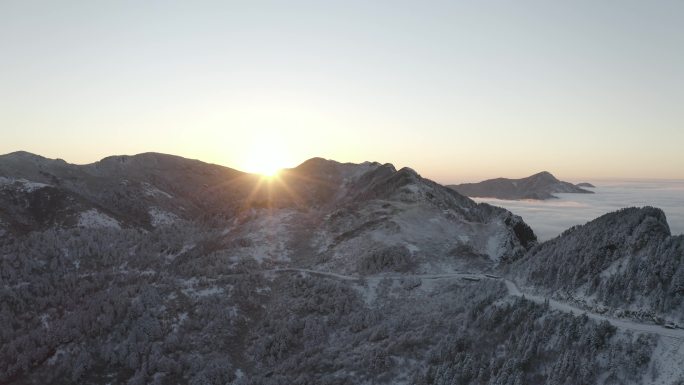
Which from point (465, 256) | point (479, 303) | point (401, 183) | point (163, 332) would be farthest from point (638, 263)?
point (401, 183)

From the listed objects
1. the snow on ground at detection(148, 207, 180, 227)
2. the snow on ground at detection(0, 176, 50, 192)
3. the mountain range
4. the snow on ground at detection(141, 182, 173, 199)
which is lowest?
the mountain range

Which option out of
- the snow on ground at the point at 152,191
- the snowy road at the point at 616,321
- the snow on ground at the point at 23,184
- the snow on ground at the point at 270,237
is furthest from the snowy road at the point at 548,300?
the snow on ground at the point at 23,184

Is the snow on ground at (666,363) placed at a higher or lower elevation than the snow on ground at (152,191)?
lower

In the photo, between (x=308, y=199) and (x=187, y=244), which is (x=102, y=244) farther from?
(x=308, y=199)

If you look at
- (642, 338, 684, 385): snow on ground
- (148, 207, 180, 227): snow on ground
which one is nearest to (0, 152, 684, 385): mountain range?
(642, 338, 684, 385): snow on ground

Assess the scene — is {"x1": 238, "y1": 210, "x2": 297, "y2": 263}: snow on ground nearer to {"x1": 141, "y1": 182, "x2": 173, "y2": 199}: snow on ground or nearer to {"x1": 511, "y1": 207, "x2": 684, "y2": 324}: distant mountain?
{"x1": 511, "y1": 207, "x2": 684, "y2": 324}: distant mountain

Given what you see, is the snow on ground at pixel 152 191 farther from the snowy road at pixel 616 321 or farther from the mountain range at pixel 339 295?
the snowy road at pixel 616 321
